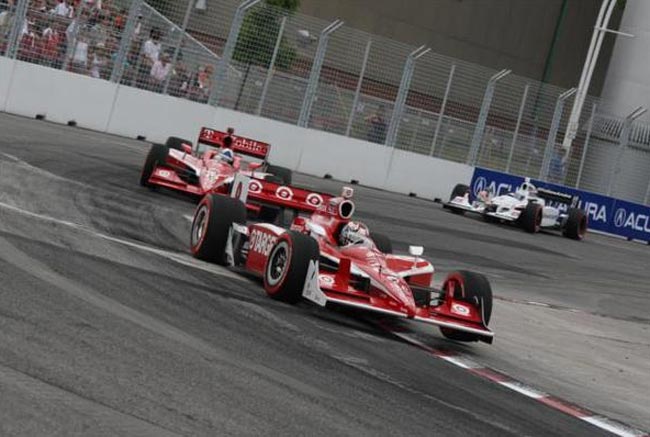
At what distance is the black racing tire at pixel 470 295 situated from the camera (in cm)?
1152

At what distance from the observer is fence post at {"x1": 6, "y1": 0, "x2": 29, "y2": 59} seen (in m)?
24.3

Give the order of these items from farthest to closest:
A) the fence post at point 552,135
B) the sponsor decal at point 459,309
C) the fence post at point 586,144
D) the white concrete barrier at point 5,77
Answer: the fence post at point 586,144
the fence post at point 552,135
the white concrete barrier at point 5,77
the sponsor decal at point 459,309

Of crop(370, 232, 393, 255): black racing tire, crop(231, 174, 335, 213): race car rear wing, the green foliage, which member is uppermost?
the green foliage

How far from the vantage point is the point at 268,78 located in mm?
26734

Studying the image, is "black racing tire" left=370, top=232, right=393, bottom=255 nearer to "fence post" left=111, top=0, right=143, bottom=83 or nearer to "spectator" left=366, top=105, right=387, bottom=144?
"fence post" left=111, top=0, right=143, bottom=83

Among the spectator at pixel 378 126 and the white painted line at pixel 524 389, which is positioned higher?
the spectator at pixel 378 126

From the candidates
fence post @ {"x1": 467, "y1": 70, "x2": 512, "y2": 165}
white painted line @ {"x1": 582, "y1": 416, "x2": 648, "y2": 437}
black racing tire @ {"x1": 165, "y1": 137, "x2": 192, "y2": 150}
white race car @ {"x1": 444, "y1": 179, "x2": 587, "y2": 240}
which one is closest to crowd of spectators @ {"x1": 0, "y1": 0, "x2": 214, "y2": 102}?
white race car @ {"x1": 444, "y1": 179, "x2": 587, "y2": 240}

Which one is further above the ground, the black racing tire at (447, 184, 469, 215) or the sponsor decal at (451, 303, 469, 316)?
the black racing tire at (447, 184, 469, 215)

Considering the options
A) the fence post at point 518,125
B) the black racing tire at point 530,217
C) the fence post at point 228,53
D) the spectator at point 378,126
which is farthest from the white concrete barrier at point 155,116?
the fence post at point 518,125

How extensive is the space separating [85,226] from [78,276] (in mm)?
3157

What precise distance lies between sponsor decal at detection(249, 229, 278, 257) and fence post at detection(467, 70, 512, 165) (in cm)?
1669

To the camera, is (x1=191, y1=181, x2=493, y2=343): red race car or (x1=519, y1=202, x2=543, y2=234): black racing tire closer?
(x1=191, y1=181, x2=493, y2=343): red race car

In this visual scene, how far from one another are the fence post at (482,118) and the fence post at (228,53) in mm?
5452

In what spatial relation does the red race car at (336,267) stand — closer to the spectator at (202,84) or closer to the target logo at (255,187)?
the target logo at (255,187)
